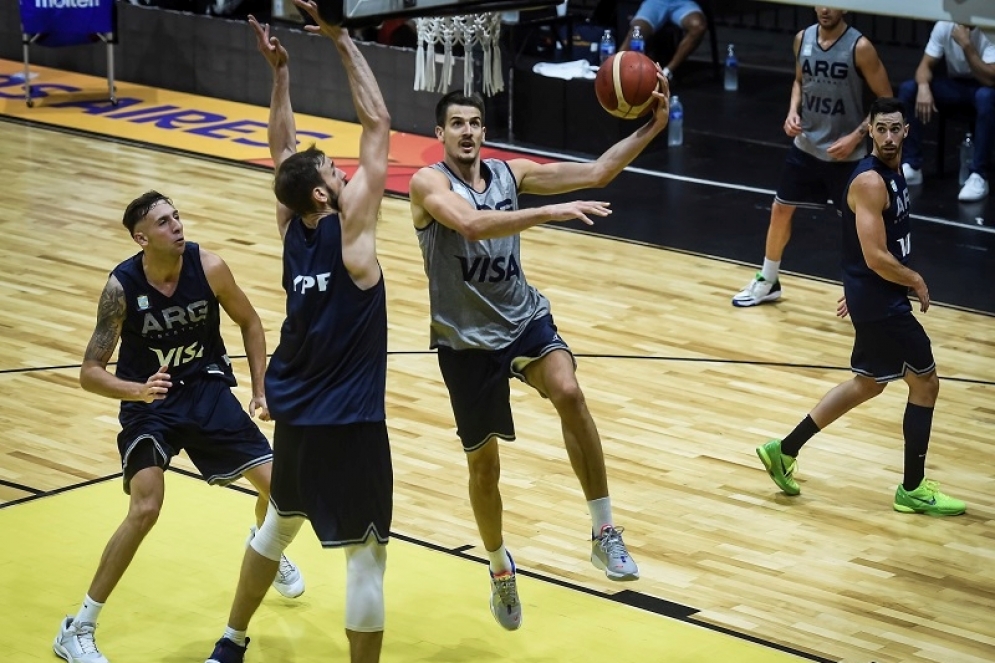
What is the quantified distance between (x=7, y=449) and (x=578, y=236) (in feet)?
16.8

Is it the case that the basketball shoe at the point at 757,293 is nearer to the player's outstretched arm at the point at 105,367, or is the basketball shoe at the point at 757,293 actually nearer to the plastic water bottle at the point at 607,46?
the plastic water bottle at the point at 607,46

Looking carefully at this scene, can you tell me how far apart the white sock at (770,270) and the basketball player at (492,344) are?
4.12m

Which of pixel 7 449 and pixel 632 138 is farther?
pixel 7 449

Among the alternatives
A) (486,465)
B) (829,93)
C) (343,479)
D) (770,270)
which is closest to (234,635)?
(343,479)

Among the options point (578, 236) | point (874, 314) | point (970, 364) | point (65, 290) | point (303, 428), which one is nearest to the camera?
point (303, 428)

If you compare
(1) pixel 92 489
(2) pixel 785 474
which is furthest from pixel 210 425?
(2) pixel 785 474

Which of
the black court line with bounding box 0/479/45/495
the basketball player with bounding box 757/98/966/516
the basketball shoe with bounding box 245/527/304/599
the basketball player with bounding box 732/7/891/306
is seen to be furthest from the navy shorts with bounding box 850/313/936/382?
the black court line with bounding box 0/479/45/495

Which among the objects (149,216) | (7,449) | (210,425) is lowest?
(7,449)

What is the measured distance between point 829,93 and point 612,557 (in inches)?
185

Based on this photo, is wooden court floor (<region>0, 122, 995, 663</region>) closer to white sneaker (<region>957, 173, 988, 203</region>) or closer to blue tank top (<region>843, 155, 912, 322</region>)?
blue tank top (<region>843, 155, 912, 322</region>)

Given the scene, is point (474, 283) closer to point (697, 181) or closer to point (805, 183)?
point (805, 183)

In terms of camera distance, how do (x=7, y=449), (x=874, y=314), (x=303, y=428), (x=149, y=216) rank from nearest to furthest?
(x=303, y=428)
(x=149, y=216)
(x=874, y=314)
(x=7, y=449)

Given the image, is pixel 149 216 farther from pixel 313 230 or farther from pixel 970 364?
pixel 970 364

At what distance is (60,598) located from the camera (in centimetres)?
611
